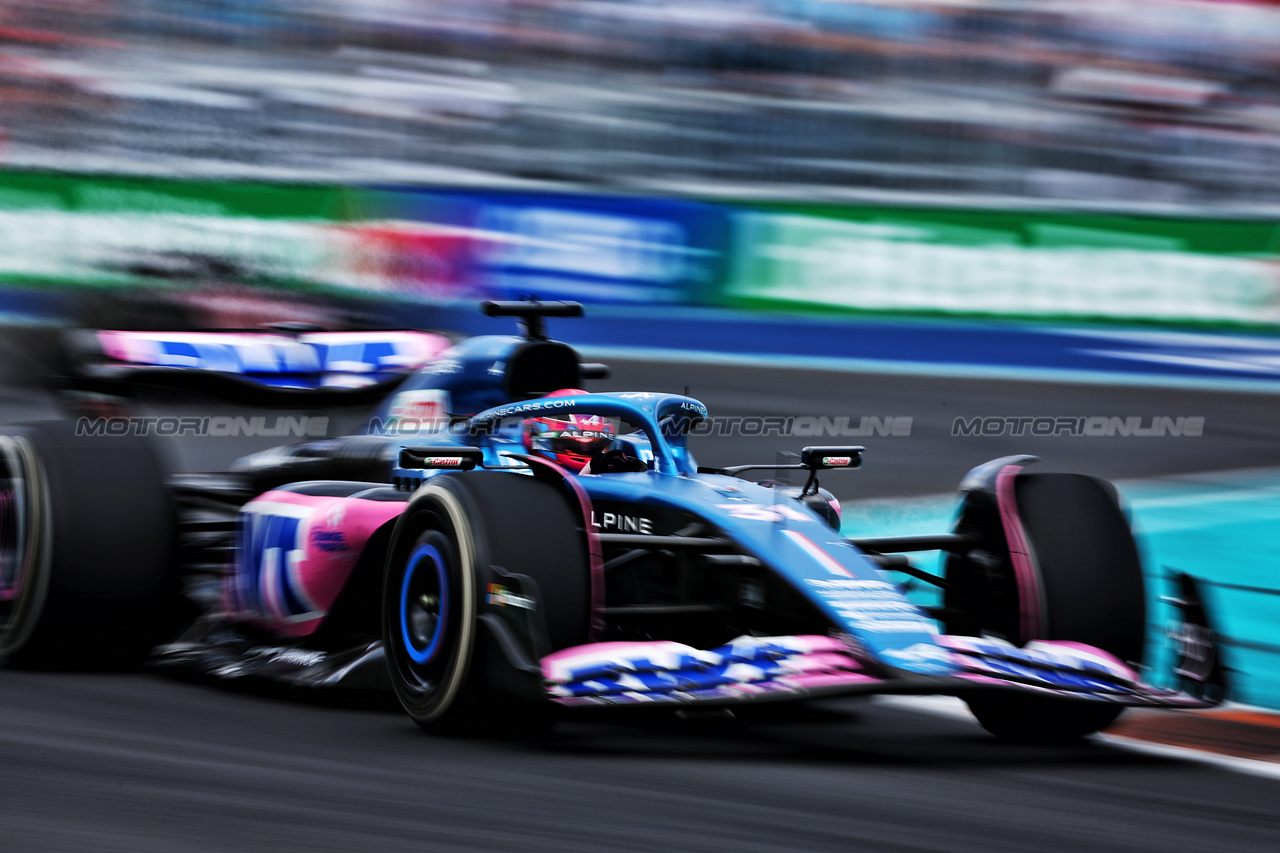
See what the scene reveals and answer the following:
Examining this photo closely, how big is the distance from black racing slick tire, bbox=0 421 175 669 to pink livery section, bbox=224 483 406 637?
0.34 m

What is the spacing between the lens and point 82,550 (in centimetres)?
625

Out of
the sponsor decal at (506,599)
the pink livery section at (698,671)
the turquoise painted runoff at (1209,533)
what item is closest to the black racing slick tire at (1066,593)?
the pink livery section at (698,671)

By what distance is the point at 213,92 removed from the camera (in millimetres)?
12359

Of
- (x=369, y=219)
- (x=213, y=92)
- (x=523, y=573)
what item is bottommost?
(x=523, y=573)

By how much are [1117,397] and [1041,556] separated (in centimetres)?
487

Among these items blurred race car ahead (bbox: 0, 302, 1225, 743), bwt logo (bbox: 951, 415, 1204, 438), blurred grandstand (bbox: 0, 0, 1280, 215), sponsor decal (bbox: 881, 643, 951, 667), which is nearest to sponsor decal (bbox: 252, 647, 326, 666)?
blurred race car ahead (bbox: 0, 302, 1225, 743)

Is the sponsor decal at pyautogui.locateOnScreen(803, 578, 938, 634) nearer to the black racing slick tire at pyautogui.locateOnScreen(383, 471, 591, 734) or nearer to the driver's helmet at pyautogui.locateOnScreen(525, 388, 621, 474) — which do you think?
the black racing slick tire at pyautogui.locateOnScreen(383, 471, 591, 734)

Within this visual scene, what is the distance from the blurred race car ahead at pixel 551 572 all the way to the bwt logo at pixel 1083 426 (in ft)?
12.9

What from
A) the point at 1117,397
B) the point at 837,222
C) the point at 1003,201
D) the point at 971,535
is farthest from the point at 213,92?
the point at 971,535

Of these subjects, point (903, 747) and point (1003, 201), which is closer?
point (903, 747)

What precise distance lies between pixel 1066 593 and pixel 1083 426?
469 cm

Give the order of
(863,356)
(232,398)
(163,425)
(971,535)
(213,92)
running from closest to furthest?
(971,535), (232,398), (163,425), (863,356), (213,92)

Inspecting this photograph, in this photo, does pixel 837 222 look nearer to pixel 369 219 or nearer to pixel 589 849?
pixel 369 219

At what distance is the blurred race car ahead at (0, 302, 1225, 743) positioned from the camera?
4.50m
